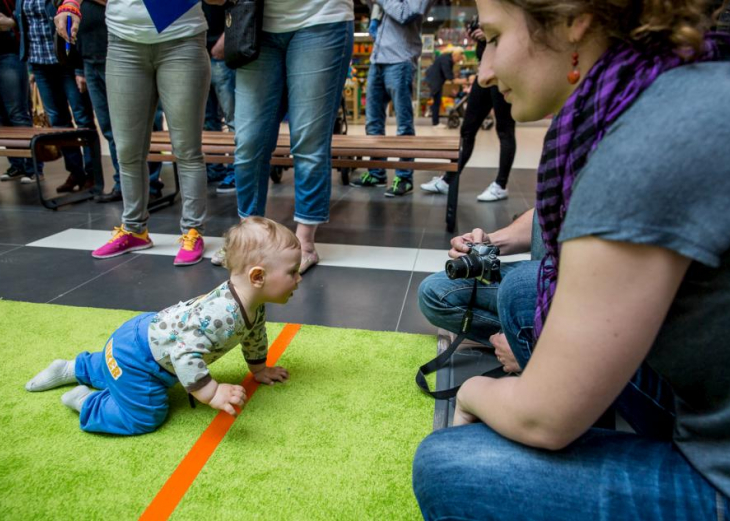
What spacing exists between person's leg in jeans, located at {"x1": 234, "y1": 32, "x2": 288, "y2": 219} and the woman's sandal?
30cm

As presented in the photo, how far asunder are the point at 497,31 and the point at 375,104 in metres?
3.46

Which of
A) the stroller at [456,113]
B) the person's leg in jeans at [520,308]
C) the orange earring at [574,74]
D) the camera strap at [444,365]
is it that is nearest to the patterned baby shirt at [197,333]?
the camera strap at [444,365]

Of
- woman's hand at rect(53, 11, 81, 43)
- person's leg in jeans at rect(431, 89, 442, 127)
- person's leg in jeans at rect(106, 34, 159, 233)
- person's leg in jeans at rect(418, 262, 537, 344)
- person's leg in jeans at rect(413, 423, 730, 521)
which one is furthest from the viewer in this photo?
person's leg in jeans at rect(431, 89, 442, 127)

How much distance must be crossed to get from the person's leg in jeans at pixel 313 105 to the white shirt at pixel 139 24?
435 millimetres

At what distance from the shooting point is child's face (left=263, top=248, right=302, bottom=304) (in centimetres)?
123

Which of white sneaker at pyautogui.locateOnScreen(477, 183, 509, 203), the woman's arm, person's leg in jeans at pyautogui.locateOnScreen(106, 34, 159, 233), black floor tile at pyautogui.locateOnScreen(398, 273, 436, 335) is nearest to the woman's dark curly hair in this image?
the woman's arm

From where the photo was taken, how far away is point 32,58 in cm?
351

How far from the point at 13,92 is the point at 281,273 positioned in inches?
150

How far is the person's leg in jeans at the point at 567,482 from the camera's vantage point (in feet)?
1.99

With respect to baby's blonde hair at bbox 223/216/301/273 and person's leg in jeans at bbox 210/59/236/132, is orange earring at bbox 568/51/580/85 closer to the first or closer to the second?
baby's blonde hair at bbox 223/216/301/273

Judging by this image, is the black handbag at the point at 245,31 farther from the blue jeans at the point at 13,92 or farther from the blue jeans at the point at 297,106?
the blue jeans at the point at 13,92

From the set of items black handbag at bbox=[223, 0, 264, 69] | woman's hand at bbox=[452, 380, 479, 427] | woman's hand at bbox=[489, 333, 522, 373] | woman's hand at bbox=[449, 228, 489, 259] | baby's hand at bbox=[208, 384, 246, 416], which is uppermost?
black handbag at bbox=[223, 0, 264, 69]

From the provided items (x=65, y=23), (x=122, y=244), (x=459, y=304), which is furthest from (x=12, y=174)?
(x=459, y=304)

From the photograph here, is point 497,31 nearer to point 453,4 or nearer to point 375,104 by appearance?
point 375,104
